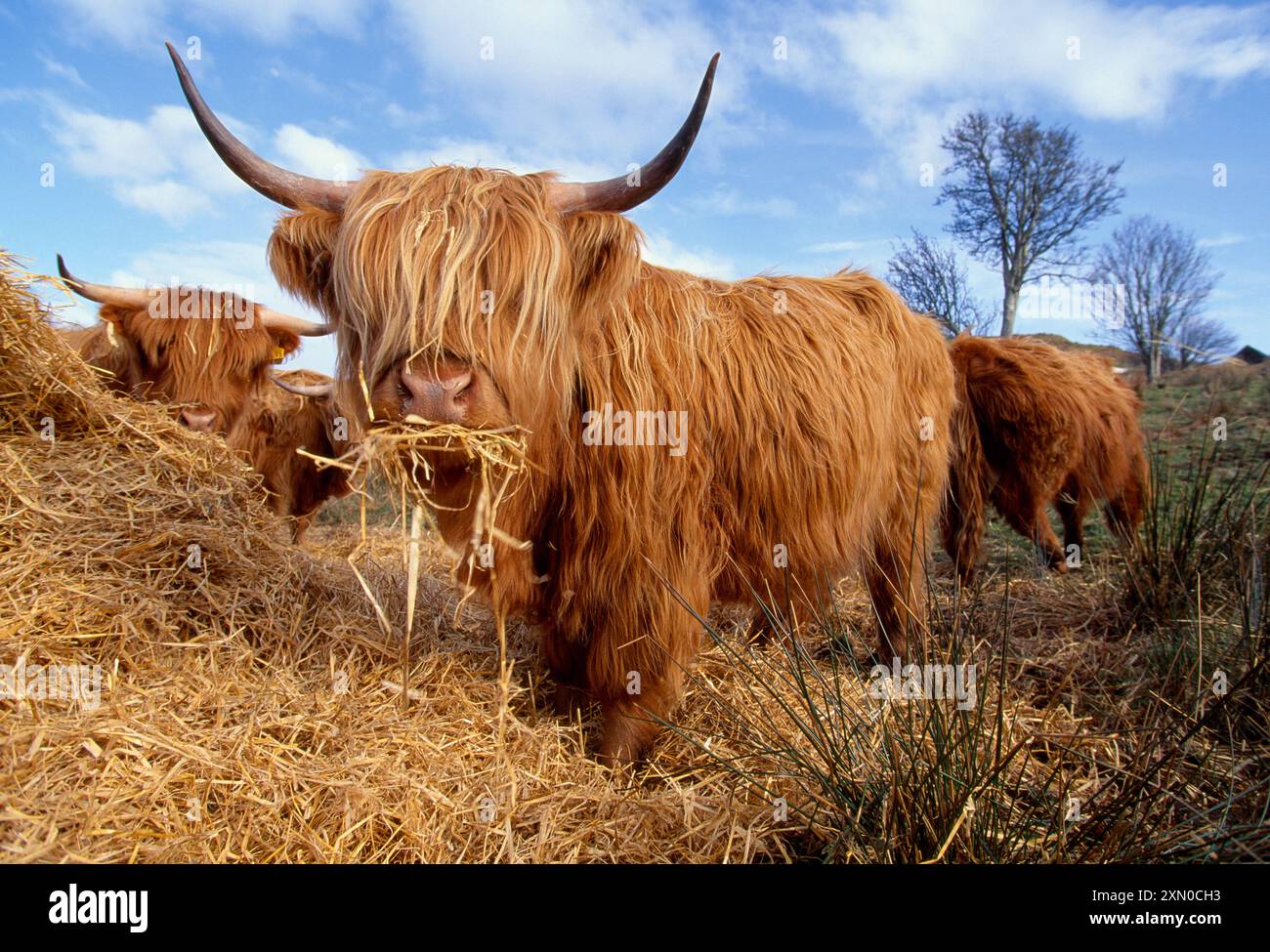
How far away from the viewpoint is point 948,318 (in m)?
8.42

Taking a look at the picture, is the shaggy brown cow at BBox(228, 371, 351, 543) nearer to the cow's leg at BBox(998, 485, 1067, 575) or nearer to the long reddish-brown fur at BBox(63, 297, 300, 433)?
the long reddish-brown fur at BBox(63, 297, 300, 433)

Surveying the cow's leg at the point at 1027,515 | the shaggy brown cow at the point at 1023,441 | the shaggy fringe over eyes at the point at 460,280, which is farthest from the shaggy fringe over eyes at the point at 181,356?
the cow's leg at the point at 1027,515

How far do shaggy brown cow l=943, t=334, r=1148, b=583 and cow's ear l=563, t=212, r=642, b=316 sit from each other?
148 inches

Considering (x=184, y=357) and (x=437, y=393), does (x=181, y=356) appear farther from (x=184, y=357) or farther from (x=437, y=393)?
(x=437, y=393)

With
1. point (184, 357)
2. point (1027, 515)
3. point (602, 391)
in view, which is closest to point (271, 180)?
point (602, 391)

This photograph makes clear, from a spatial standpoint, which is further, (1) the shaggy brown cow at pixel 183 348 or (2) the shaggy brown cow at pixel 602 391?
(1) the shaggy brown cow at pixel 183 348

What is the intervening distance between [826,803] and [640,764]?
1051mm

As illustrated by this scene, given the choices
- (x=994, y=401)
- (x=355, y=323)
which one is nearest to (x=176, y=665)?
(x=355, y=323)

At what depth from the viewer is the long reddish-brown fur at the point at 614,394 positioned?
2018 mm

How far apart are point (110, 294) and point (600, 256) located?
4.53m

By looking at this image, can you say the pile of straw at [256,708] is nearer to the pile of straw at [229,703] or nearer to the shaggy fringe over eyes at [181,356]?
the pile of straw at [229,703]

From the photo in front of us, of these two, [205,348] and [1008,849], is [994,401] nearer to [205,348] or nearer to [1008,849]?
[1008,849]

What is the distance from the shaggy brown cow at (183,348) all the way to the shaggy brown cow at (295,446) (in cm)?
81

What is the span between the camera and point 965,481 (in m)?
5.41
